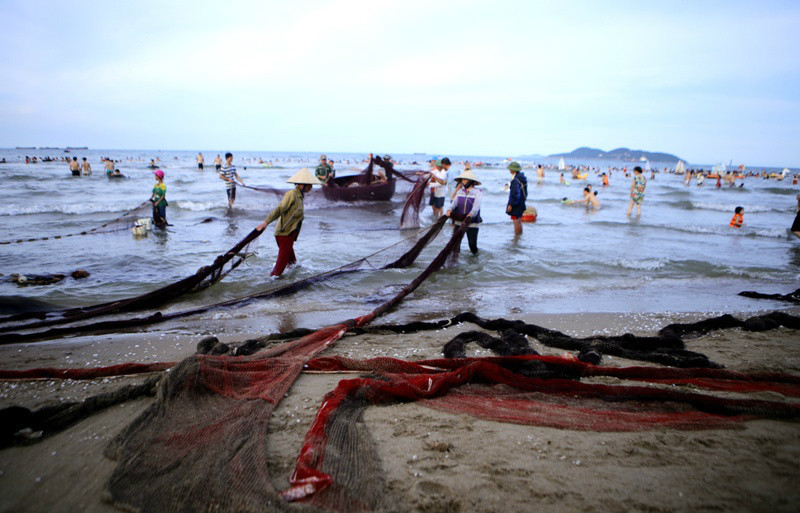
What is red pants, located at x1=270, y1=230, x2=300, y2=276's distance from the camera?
6.85 m

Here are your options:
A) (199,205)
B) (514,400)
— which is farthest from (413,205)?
(199,205)

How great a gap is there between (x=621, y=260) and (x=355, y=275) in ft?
19.4

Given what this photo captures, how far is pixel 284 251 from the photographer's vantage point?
6992 millimetres

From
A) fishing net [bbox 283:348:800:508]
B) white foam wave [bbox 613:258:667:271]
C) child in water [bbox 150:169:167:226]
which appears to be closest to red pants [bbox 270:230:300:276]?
fishing net [bbox 283:348:800:508]

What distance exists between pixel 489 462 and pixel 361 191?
12.6 m

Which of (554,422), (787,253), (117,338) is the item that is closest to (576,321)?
(554,422)

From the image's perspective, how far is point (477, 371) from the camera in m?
3.19

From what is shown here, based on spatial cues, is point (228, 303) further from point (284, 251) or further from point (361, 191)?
point (361, 191)

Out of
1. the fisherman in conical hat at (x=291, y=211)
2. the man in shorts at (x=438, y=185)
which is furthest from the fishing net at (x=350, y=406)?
the man in shorts at (x=438, y=185)

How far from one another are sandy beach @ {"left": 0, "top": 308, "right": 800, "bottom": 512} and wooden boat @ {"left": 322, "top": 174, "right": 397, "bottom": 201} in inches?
447

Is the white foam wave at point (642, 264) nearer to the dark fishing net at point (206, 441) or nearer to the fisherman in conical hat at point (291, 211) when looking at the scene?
the fisherman in conical hat at point (291, 211)

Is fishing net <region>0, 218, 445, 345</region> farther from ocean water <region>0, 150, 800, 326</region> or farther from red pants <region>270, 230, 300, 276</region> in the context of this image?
red pants <region>270, 230, 300, 276</region>

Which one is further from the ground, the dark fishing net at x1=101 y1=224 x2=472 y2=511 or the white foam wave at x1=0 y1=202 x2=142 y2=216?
the dark fishing net at x1=101 y1=224 x2=472 y2=511

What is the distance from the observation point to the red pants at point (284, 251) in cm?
685
